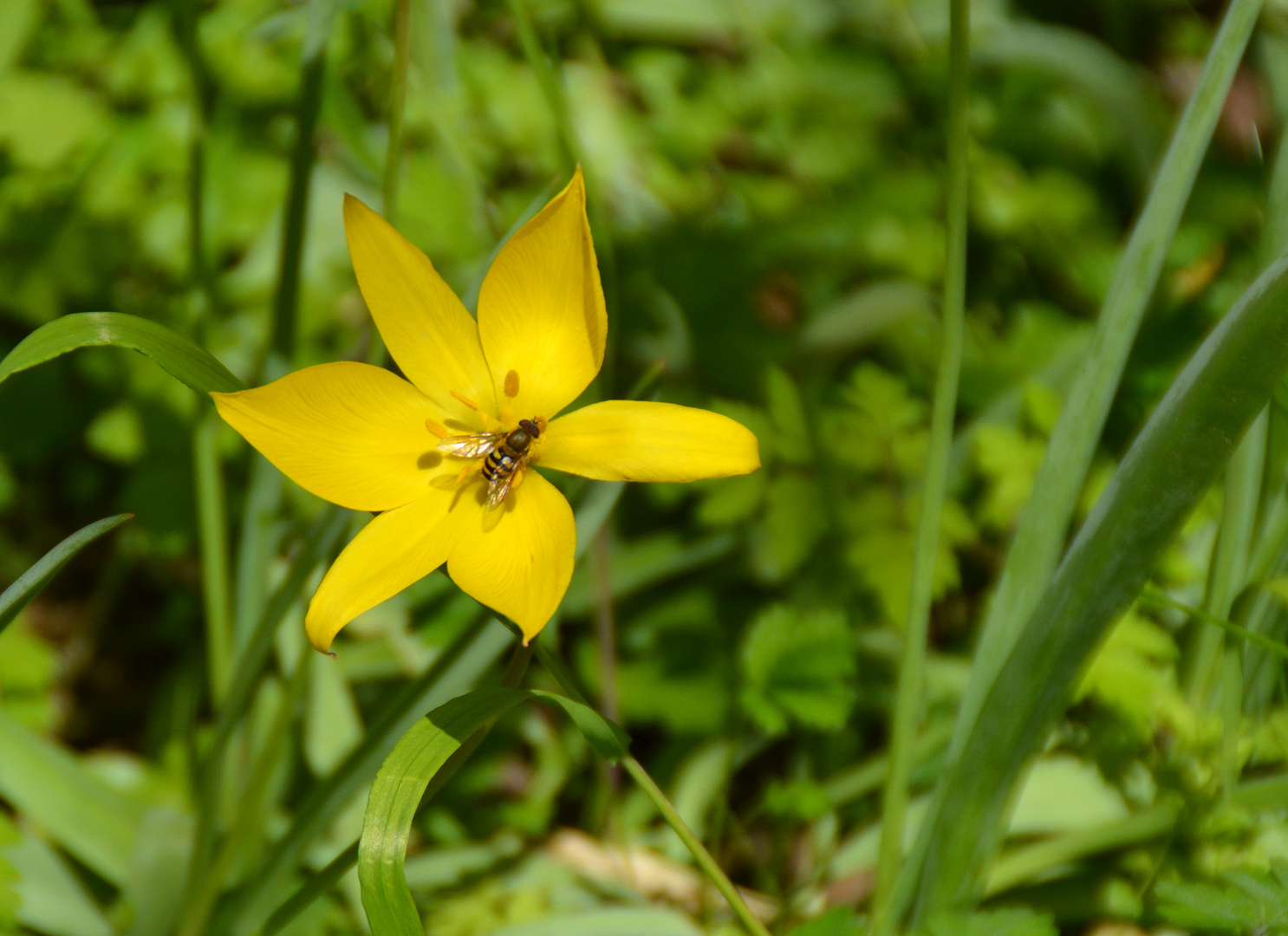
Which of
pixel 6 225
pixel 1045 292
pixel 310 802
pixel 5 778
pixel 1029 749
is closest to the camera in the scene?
Result: pixel 1029 749

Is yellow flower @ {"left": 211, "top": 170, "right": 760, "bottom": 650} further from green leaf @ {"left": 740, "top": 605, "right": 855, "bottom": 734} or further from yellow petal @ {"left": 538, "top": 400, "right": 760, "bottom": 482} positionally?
green leaf @ {"left": 740, "top": 605, "right": 855, "bottom": 734}

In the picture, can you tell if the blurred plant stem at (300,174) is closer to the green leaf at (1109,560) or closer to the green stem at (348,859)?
the green stem at (348,859)

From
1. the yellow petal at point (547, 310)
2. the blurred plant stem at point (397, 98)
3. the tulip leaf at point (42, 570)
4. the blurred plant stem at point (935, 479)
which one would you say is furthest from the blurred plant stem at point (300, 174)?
the blurred plant stem at point (935, 479)

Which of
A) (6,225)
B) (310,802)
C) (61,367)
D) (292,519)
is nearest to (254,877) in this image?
(310,802)

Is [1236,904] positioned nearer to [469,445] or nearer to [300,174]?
[469,445]

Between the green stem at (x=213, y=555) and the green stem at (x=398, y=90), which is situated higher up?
the green stem at (x=398, y=90)

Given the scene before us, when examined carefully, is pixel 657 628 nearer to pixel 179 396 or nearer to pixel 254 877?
pixel 254 877
